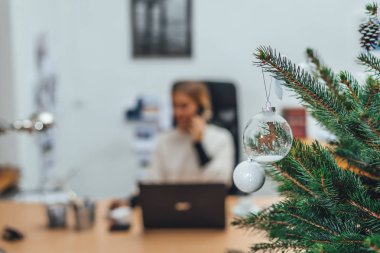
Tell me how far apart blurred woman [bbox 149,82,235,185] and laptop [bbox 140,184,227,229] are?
1.01 metres

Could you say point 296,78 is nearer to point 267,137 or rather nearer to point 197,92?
point 267,137

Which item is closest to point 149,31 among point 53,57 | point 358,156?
point 53,57

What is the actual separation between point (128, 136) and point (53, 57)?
948 mm

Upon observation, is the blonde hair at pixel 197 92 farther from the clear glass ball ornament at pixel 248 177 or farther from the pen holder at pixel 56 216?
the clear glass ball ornament at pixel 248 177

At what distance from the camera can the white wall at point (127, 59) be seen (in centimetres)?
420

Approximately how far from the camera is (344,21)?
4203 millimetres

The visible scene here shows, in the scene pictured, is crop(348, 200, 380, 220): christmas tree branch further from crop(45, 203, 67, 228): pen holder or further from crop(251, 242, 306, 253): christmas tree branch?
crop(45, 203, 67, 228): pen holder

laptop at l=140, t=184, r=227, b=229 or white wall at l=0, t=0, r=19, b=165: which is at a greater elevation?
white wall at l=0, t=0, r=19, b=165

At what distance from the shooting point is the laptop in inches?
86.4

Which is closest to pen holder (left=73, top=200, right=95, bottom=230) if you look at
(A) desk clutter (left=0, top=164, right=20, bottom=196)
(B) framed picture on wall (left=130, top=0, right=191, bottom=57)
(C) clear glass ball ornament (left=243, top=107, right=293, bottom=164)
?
(A) desk clutter (left=0, top=164, right=20, bottom=196)

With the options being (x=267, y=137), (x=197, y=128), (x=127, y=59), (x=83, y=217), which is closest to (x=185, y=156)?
(x=197, y=128)

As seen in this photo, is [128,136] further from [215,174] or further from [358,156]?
[358,156]

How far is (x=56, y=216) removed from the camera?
7.79 feet

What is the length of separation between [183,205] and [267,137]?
1.37 m
